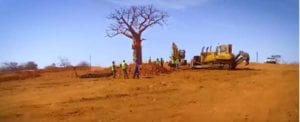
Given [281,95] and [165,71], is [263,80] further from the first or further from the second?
[165,71]

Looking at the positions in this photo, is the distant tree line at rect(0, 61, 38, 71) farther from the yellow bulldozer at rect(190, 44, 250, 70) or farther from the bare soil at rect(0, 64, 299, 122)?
the yellow bulldozer at rect(190, 44, 250, 70)

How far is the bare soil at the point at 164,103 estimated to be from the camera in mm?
7578

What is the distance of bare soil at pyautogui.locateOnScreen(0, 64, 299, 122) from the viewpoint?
7.58m

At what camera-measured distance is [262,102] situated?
813cm

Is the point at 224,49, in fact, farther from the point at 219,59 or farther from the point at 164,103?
the point at 164,103

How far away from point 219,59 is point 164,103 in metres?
7.62

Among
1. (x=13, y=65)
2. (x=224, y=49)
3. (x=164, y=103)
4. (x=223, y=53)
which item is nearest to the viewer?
(x=164, y=103)

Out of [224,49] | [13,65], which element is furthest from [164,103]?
[13,65]

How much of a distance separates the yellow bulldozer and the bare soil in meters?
4.09

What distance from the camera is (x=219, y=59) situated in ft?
51.7

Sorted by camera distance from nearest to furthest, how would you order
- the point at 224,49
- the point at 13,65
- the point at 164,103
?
1. the point at 164,103
2. the point at 224,49
3. the point at 13,65

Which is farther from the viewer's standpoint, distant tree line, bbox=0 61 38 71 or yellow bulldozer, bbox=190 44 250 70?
yellow bulldozer, bbox=190 44 250 70

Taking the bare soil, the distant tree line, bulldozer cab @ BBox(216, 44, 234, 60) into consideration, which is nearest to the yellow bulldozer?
bulldozer cab @ BBox(216, 44, 234, 60)

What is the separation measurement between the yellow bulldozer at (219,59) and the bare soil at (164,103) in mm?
4090
